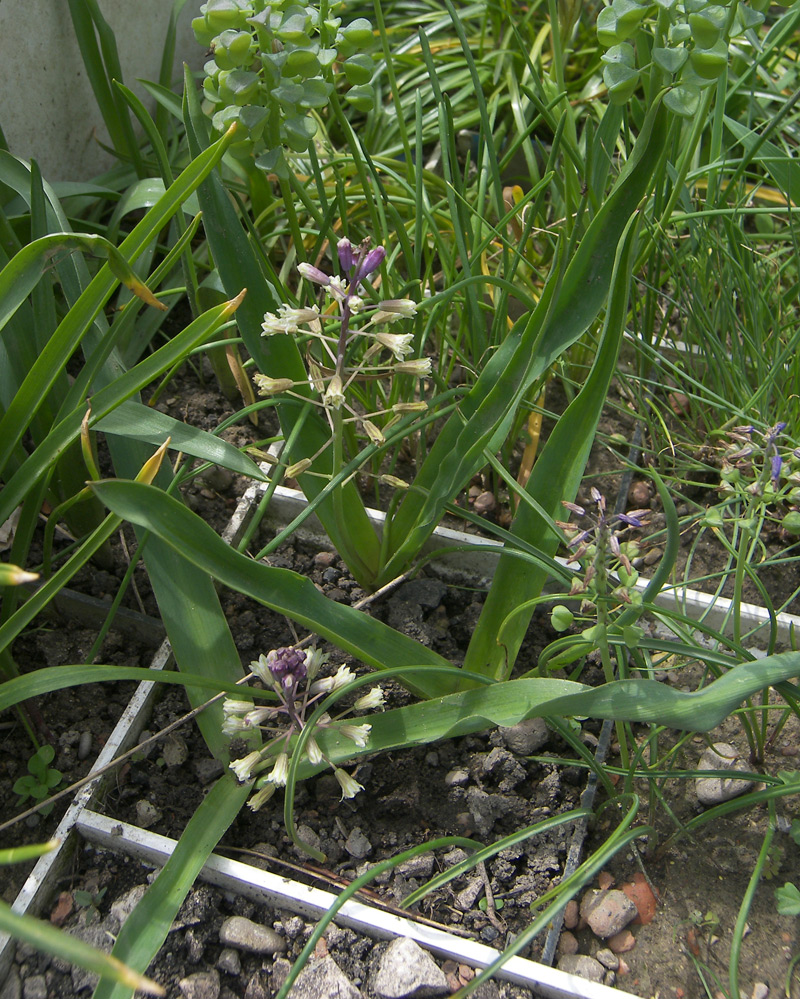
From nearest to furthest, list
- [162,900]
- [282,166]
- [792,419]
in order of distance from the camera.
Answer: [162,900]
[282,166]
[792,419]

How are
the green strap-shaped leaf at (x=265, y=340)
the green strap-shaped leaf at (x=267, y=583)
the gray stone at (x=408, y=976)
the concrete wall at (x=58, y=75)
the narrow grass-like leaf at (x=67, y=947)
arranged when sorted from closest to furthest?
the narrow grass-like leaf at (x=67, y=947) → the green strap-shaped leaf at (x=267, y=583) → the gray stone at (x=408, y=976) → the green strap-shaped leaf at (x=265, y=340) → the concrete wall at (x=58, y=75)

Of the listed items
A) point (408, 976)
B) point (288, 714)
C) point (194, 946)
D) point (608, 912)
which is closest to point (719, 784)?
point (608, 912)

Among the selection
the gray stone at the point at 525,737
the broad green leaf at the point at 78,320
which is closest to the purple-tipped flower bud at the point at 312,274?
the broad green leaf at the point at 78,320

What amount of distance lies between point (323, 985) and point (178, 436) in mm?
650

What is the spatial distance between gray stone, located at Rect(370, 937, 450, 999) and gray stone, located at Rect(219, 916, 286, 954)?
12cm

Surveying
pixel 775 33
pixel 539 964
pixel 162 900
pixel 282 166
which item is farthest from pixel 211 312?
pixel 775 33

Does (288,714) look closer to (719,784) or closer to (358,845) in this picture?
(358,845)

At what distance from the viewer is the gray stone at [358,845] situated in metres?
1.00

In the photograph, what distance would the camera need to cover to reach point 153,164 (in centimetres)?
170

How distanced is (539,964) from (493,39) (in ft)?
7.58

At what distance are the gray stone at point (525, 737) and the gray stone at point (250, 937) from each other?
375mm

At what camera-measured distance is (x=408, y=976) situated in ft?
2.92

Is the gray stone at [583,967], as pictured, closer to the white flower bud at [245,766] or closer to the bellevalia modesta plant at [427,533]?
the bellevalia modesta plant at [427,533]

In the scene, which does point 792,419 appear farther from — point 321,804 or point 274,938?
point 274,938
